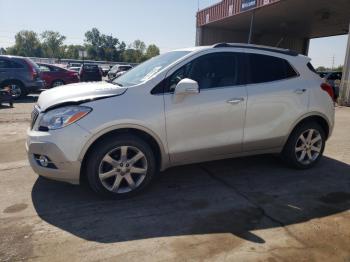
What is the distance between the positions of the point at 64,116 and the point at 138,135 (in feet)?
2.71

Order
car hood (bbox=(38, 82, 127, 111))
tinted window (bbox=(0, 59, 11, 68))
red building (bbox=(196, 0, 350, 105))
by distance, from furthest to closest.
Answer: red building (bbox=(196, 0, 350, 105))
tinted window (bbox=(0, 59, 11, 68))
car hood (bbox=(38, 82, 127, 111))

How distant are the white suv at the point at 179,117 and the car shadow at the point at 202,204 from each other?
278 mm

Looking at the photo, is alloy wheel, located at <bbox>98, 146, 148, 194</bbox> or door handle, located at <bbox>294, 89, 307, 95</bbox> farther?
door handle, located at <bbox>294, 89, 307, 95</bbox>

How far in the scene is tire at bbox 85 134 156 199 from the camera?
349 cm

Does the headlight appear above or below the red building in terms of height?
below

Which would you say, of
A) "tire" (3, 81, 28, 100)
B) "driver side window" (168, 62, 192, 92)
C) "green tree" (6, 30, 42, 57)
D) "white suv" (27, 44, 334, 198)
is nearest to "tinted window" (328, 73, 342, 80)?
"white suv" (27, 44, 334, 198)

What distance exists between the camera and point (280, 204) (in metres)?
3.73

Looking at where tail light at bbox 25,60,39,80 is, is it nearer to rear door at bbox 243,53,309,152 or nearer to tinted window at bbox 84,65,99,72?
tinted window at bbox 84,65,99,72

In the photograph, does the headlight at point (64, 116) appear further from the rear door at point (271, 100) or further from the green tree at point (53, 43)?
the green tree at point (53, 43)

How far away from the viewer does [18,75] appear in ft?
39.7

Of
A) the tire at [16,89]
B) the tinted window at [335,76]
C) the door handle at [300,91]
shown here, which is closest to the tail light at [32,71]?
the tire at [16,89]

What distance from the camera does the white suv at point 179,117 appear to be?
3420mm

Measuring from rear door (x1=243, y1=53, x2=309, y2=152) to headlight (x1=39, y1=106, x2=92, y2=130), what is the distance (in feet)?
6.76

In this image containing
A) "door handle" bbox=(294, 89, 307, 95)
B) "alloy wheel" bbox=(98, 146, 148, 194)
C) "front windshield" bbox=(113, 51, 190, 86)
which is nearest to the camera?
"alloy wheel" bbox=(98, 146, 148, 194)
